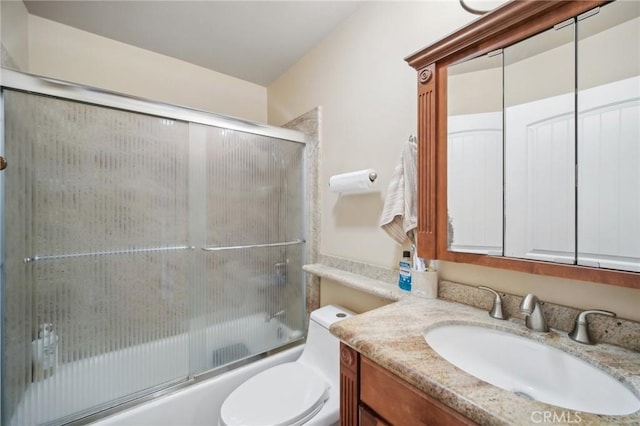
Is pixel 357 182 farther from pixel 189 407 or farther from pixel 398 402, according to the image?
pixel 189 407

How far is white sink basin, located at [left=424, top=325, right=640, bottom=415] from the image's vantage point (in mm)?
580

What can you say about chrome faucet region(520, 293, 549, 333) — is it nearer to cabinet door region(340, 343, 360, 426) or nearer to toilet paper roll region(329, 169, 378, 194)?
cabinet door region(340, 343, 360, 426)

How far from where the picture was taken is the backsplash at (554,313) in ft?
2.22

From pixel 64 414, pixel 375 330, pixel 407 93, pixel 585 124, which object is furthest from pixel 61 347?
pixel 585 124

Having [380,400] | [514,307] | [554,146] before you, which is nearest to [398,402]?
[380,400]

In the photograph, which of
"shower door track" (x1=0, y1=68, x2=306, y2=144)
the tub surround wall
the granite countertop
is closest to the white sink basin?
the granite countertop

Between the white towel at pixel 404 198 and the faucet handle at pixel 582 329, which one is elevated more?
the white towel at pixel 404 198

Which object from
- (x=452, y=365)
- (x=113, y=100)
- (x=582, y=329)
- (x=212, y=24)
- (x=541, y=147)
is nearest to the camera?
(x=452, y=365)

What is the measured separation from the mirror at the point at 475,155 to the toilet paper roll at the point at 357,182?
42 centimetres

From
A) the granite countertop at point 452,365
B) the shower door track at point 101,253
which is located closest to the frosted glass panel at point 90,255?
the shower door track at point 101,253

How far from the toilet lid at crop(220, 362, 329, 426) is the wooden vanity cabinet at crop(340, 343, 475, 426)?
1.37 ft

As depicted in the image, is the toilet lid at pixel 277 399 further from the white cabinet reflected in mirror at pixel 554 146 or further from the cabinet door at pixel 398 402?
the white cabinet reflected in mirror at pixel 554 146

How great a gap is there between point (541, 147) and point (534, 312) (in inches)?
20.4

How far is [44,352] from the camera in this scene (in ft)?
3.75
